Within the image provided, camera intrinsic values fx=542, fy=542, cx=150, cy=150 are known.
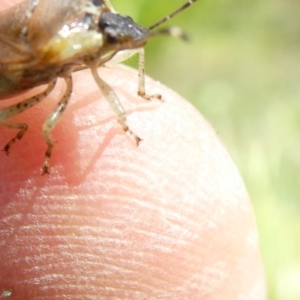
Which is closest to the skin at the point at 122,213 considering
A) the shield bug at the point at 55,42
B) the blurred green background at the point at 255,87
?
the shield bug at the point at 55,42

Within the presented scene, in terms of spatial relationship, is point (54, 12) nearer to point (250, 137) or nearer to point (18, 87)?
point (18, 87)

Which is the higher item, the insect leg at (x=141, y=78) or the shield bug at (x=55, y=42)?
the insect leg at (x=141, y=78)

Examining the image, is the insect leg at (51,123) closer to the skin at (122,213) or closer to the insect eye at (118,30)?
the skin at (122,213)

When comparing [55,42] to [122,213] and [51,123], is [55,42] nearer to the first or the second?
[51,123]

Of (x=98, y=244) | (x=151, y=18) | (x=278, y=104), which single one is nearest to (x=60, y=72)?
(x=98, y=244)

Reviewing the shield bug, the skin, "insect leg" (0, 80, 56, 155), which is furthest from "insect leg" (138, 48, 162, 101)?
"insect leg" (0, 80, 56, 155)

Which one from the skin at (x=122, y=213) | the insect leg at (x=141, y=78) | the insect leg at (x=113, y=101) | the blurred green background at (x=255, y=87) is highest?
the blurred green background at (x=255, y=87)
